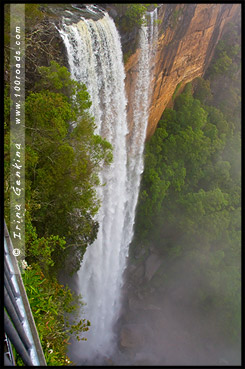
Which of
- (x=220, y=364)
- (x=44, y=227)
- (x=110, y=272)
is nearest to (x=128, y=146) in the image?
(x=110, y=272)

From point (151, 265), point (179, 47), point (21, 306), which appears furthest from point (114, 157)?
point (21, 306)

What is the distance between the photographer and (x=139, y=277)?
14.8 metres

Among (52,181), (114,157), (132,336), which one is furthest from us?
(132,336)

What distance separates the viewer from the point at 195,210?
14.7 meters

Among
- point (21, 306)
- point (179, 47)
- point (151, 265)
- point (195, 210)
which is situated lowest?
point (151, 265)

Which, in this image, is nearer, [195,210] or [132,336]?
[132,336]

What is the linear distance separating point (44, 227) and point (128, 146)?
21.2 ft

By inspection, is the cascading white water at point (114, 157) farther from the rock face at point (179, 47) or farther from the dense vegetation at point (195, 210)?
the dense vegetation at point (195, 210)

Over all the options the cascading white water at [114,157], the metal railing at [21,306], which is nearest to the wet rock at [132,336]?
the cascading white water at [114,157]

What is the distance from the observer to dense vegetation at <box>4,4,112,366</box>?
5219 mm

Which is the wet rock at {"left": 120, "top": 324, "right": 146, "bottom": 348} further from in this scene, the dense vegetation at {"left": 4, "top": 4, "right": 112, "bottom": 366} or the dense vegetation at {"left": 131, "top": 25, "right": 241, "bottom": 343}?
the dense vegetation at {"left": 4, "top": 4, "right": 112, "bottom": 366}

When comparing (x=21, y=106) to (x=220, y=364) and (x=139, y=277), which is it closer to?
(x=139, y=277)

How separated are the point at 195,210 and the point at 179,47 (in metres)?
7.65

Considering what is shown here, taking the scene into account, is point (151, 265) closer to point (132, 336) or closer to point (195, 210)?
point (132, 336)
